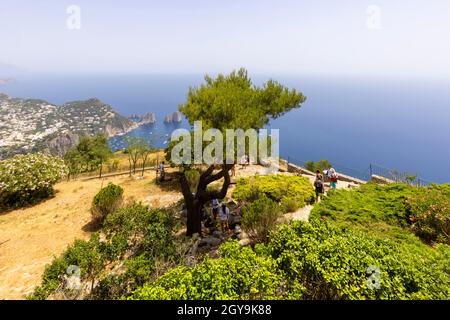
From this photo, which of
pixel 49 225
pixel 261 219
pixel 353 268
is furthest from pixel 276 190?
pixel 49 225

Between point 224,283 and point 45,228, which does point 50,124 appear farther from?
point 224,283

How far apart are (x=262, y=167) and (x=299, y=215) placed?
33.1 ft

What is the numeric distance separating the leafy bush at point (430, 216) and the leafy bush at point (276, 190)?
469 cm

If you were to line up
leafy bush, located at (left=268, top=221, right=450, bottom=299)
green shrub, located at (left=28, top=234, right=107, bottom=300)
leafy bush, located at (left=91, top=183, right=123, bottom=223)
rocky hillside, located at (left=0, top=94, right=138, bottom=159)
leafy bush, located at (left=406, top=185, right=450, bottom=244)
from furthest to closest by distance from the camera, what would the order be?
1. rocky hillside, located at (left=0, top=94, right=138, bottom=159)
2. leafy bush, located at (left=91, top=183, right=123, bottom=223)
3. leafy bush, located at (left=406, top=185, right=450, bottom=244)
4. green shrub, located at (left=28, top=234, right=107, bottom=300)
5. leafy bush, located at (left=268, top=221, right=450, bottom=299)

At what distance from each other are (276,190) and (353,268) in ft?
28.8

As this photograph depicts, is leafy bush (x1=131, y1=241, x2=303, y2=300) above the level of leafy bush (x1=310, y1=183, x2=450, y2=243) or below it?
above

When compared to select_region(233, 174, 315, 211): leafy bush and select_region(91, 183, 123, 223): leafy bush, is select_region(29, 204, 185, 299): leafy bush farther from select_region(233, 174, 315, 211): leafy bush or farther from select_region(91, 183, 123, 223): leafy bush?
select_region(233, 174, 315, 211): leafy bush

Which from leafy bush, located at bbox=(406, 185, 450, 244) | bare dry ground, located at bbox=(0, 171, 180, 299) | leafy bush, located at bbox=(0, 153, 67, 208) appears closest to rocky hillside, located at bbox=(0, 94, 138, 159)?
leafy bush, located at bbox=(0, 153, 67, 208)

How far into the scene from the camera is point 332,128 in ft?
650

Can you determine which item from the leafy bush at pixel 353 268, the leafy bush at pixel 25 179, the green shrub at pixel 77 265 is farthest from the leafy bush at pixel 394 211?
the leafy bush at pixel 25 179

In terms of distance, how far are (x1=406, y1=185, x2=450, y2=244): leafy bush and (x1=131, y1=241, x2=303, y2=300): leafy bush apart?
7128mm

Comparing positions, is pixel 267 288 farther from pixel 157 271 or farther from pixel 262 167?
pixel 262 167

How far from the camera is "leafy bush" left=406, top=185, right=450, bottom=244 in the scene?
29.6 feet

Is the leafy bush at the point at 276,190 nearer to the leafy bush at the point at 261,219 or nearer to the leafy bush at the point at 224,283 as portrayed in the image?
the leafy bush at the point at 261,219
